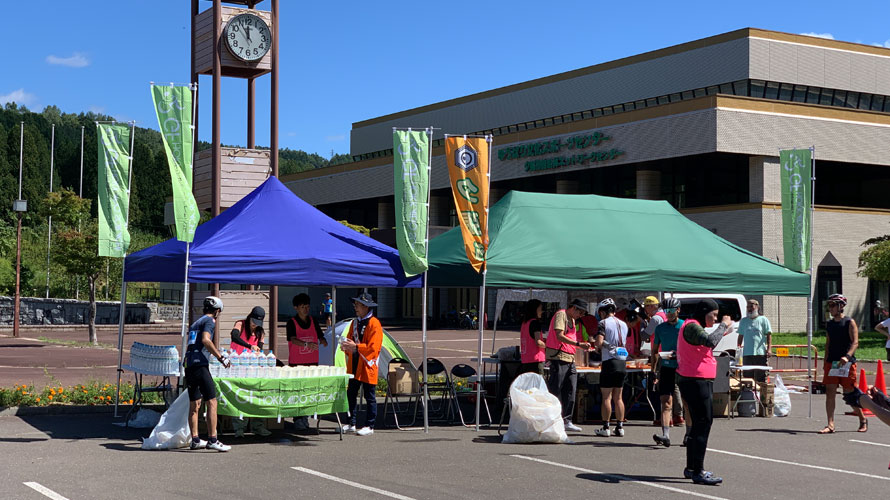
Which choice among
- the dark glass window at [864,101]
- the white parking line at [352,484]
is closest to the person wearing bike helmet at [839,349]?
the white parking line at [352,484]

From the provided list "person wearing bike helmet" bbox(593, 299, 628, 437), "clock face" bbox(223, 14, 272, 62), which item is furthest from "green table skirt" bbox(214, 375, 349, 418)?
"clock face" bbox(223, 14, 272, 62)

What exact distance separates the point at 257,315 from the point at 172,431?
1.90m

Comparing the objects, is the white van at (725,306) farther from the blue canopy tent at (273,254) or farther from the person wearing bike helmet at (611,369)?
the blue canopy tent at (273,254)

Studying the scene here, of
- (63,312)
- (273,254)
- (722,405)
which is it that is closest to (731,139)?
(722,405)

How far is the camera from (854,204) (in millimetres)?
48531

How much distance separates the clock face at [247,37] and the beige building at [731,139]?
1061 inches

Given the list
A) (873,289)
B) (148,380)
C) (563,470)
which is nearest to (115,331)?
(148,380)

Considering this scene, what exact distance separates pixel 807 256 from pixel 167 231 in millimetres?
80408

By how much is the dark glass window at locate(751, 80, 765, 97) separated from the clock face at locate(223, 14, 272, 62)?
1325 inches

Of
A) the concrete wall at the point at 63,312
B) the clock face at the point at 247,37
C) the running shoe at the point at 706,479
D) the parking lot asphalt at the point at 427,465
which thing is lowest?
the parking lot asphalt at the point at 427,465

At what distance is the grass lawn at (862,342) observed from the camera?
102ft

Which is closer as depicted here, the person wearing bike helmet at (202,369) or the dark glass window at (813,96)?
the person wearing bike helmet at (202,369)

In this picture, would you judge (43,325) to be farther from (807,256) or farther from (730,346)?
(807,256)

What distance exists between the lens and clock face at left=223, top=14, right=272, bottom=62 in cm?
1986
